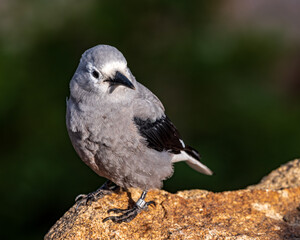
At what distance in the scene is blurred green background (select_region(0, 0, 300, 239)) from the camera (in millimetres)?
5805

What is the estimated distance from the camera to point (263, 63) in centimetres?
651

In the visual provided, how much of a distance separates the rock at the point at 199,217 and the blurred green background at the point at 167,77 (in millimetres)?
1802

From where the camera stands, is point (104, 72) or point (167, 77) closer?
point (104, 72)

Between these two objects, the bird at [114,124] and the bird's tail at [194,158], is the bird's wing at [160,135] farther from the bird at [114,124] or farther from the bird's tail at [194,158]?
the bird's tail at [194,158]

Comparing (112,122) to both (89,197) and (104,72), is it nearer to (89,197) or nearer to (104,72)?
(104,72)

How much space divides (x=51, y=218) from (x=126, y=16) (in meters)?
2.57

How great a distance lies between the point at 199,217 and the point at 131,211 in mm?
489

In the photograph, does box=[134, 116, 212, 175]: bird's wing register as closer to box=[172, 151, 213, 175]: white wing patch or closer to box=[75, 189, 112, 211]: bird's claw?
box=[172, 151, 213, 175]: white wing patch

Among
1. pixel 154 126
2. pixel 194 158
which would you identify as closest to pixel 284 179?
pixel 194 158

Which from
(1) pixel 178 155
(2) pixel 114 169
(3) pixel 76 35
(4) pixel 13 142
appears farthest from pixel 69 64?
(2) pixel 114 169

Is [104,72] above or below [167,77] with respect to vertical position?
above

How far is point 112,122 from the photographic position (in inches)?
136

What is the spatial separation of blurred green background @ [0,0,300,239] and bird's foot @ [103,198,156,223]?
1.98 m

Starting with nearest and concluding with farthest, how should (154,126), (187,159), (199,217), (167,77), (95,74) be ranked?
(95,74), (199,217), (154,126), (187,159), (167,77)
